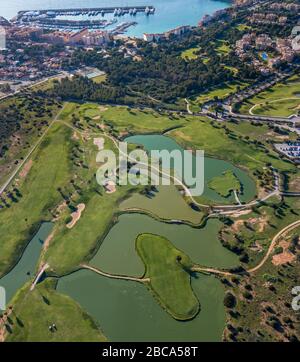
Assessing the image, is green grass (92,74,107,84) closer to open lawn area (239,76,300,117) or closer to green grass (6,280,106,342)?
open lawn area (239,76,300,117)

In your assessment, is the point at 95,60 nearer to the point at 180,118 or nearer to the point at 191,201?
the point at 180,118

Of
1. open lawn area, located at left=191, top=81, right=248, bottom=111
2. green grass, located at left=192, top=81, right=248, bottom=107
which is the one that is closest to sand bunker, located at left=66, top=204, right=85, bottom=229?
open lawn area, located at left=191, top=81, right=248, bottom=111

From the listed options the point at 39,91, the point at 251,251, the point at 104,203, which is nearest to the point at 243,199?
the point at 251,251

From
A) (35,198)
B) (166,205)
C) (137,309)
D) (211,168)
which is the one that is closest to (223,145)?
(211,168)

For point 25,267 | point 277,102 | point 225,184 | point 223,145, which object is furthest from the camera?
A: point 277,102

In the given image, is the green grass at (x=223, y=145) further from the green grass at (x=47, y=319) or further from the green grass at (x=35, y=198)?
the green grass at (x=47, y=319)

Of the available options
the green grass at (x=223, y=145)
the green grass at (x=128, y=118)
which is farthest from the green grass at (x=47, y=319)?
the green grass at (x=128, y=118)

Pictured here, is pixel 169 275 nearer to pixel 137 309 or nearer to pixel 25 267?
pixel 137 309
